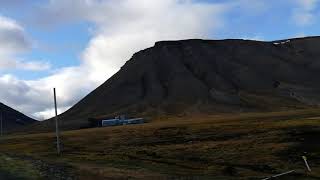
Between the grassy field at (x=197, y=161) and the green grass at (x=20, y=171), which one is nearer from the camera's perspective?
the green grass at (x=20, y=171)

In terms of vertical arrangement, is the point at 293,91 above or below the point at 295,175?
above

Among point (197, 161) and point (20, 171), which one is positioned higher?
point (20, 171)

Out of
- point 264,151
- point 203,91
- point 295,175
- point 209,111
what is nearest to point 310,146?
point 264,151

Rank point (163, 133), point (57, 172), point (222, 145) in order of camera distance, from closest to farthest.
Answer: point (57, 172) < point (222, 145) < point (163, 133)

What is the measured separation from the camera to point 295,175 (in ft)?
120

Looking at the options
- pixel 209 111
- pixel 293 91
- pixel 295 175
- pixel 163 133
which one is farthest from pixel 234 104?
pixel 295 175

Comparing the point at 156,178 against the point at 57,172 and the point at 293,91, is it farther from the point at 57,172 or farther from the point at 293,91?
the point at 293,91

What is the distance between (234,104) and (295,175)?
5910 inches

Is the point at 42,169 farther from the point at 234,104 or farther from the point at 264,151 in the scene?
the point at 234,104

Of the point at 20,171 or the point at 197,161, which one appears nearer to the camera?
the point at 20,171

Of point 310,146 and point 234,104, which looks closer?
point 310,146

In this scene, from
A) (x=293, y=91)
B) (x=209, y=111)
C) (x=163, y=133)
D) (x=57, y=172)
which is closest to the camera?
(x=57, y=172)

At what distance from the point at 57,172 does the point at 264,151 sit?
26.4 meters

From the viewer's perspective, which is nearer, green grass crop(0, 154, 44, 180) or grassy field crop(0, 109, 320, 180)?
green grass crop(0, 154, 44, 180)
